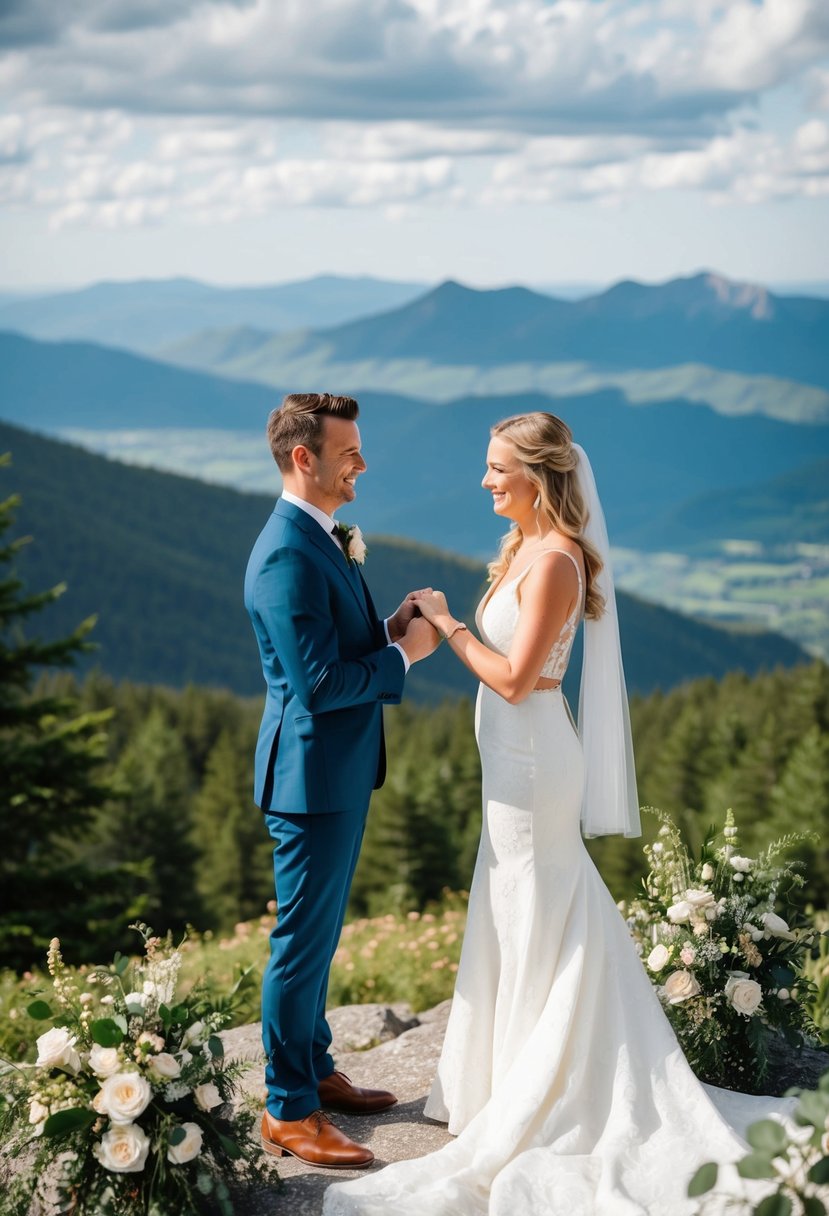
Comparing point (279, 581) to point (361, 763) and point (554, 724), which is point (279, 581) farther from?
point (554, 724)

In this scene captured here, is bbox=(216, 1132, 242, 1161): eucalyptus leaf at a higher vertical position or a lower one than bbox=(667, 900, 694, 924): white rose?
lower

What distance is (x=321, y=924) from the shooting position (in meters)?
4.96

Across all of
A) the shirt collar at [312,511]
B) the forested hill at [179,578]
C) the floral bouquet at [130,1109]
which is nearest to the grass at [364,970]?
the floral bouquet at [130,1109]

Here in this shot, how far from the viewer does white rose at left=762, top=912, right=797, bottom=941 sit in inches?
225

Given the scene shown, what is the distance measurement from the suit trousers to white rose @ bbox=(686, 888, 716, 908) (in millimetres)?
1629

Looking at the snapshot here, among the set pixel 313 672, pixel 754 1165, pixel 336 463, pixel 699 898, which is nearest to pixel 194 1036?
pixel 313 672

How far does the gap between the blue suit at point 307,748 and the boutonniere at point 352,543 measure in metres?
0.05

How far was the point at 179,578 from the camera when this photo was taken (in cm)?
16862

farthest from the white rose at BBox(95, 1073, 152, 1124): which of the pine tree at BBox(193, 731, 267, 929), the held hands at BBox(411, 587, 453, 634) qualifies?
the pine tree at BBox(193, 731, 267, 929)

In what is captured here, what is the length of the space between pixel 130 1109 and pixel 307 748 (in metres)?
1.40

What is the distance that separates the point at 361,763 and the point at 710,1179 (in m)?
2.18

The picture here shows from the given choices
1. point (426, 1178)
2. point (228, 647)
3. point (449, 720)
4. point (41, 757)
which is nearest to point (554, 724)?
point (426, 1178)

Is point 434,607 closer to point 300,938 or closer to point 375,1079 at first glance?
point 300,938

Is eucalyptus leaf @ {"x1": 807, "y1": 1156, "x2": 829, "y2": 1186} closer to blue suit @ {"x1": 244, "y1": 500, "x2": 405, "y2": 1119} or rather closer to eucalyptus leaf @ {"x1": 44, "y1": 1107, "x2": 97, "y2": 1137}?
blue suit @ {"x1": 244, "y1": 500, "x2": 405, "y2": 1119}
